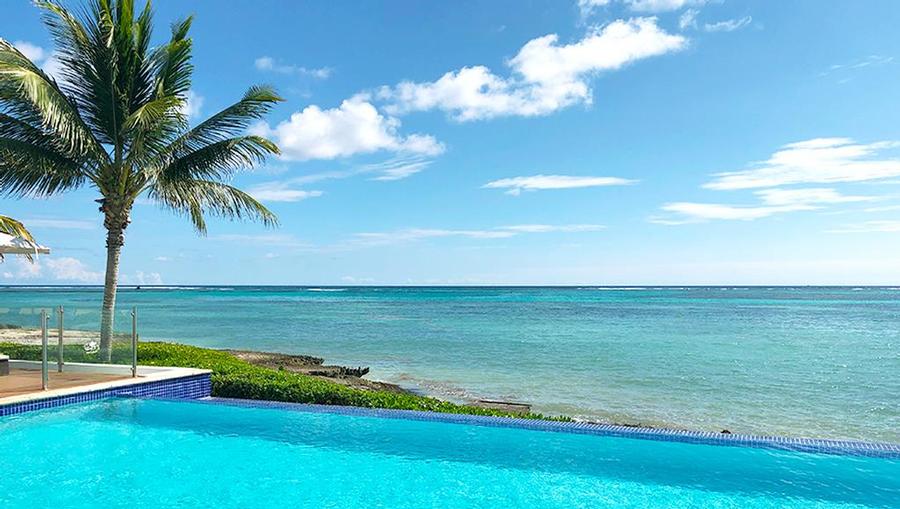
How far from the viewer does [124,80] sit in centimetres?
1170

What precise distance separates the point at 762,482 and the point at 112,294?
1100 cm

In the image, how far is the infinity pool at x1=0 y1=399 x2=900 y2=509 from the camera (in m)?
6.14

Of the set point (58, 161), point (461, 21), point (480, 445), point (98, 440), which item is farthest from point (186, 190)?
point (461, 21)

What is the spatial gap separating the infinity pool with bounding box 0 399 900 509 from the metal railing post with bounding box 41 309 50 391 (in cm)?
75

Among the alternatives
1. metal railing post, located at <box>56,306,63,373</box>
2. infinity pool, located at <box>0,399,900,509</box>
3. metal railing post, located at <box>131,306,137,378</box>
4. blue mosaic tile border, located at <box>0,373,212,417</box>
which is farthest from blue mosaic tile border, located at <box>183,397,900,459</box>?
metal railing post, located at <box>56,306,63,373</box>

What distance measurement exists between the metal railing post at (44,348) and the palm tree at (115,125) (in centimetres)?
96

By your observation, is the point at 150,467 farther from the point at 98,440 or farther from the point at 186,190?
the point at 186,190

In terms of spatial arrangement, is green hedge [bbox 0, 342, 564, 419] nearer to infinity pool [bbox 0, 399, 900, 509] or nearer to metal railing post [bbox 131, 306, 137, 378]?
metal railing post [bbox 131, 306, 137, 378]

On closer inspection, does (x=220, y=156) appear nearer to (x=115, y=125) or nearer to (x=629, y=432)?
(x=115, y=125)

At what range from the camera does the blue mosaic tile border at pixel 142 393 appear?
8.14m

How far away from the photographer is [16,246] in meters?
9.98

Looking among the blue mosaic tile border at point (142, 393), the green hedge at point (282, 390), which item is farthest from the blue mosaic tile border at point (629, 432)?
the blue mosaic tile border at point (142, 393)

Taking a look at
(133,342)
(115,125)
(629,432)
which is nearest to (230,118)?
(115,125)

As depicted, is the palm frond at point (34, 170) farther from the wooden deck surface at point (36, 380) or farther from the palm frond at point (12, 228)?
the wooden deck surface at point (36, 380)
